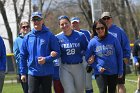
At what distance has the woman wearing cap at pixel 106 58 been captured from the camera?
33.9 feet

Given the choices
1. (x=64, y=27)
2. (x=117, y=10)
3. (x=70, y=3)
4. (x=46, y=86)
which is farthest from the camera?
(x=70, y=3)

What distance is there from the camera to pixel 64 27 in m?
10.9

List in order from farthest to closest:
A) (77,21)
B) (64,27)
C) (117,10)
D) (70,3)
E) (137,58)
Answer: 1. (70,3)
2. (117,10)
3. (137,58)
4. (77,21)
5. (64,27)

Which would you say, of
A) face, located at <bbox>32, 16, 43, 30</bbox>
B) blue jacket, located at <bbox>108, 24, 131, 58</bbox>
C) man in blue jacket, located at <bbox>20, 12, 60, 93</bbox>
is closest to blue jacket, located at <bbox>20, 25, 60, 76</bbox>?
man in blue jacket, located at <bbox>20, 12, 60, 93</bbox>

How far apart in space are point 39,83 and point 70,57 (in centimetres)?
128

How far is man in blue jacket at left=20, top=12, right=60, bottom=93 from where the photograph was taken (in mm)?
9922

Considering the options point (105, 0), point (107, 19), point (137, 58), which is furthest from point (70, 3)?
point (107, 19)

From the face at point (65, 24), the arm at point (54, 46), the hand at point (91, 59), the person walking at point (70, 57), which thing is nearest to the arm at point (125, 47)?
the person walking at point (70, 57)

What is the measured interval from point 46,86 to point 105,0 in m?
33.7

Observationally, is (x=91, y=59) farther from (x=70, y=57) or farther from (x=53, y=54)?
(x=53, y=54)

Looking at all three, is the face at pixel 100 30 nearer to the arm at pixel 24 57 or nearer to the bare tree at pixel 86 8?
the arm at pixel 24 57

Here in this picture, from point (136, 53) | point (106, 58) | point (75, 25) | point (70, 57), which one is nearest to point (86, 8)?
point (136, 53)

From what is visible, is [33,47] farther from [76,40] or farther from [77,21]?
[77,21]

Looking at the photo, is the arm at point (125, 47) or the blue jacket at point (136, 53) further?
the blue jacket at point (136, 53)
